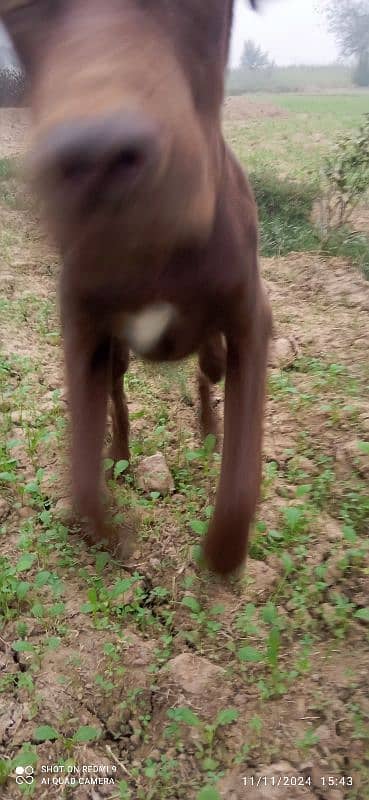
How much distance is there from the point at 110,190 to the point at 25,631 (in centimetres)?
190

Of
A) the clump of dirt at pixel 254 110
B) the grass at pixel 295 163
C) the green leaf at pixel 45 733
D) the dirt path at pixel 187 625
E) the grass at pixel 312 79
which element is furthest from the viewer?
the clump of dirt at pixel 254 110

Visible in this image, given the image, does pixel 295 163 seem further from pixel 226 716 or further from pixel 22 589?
pixel 226 716

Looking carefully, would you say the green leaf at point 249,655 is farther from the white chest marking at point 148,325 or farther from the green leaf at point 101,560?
the white chest marking at point 148,325

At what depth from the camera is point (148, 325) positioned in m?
2.05

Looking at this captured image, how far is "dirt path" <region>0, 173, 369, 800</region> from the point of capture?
2012mm

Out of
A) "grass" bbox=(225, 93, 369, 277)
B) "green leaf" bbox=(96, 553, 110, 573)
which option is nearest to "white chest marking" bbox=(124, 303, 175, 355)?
"green leaf" bbox=(96, 553, 110, 573)

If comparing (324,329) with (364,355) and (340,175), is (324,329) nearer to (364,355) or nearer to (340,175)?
(364,355)

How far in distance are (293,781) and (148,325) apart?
1483 mm

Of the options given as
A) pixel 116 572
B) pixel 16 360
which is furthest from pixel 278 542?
pixel 16 360

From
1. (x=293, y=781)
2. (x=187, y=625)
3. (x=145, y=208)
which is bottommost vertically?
(x=293, y=781)

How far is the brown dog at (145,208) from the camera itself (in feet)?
3.41

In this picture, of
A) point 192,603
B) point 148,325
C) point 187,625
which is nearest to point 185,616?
point 187,625

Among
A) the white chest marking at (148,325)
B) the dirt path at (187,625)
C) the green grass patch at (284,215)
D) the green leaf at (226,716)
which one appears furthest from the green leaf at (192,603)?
the green grass patch at (284,215)

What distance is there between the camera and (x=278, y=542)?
111 inches
